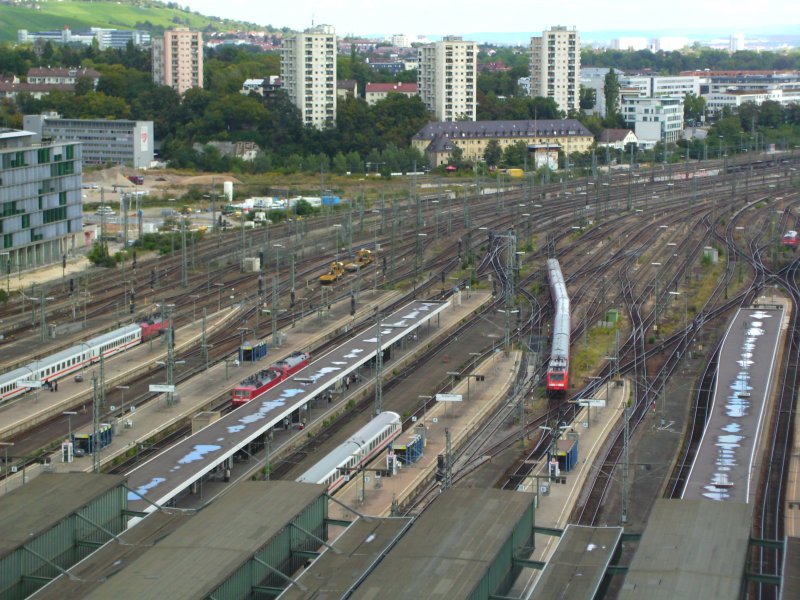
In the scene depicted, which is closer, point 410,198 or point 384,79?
point 410,198

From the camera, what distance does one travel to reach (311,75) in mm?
107312

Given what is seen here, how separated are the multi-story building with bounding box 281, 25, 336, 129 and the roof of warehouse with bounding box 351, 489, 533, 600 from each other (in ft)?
269

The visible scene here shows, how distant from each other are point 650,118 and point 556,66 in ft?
35.6

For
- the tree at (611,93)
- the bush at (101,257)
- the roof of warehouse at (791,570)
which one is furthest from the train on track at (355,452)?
the tree at (611,93)

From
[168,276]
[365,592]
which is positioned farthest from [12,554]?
[168,276]

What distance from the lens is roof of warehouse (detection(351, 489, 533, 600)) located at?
71.1 feet

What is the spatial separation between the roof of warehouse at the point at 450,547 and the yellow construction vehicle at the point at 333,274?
29.7m

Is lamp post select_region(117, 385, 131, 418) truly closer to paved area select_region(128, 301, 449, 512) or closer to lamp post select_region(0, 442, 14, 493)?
lamp post select_region(0, 442, 14, 493)

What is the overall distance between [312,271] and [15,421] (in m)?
24.4

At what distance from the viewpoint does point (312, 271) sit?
191 feet

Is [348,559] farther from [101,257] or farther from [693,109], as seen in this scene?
[693,109]

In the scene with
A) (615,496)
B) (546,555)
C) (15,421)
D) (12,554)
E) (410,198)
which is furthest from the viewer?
(410,198)

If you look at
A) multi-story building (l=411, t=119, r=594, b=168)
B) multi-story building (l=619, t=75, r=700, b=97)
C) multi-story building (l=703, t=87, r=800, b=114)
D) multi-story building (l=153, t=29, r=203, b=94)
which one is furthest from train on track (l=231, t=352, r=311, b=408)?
multi-story building (l=619, t=75, r=700, b=97)

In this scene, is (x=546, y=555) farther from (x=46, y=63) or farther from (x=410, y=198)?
(x=46, y=63)
